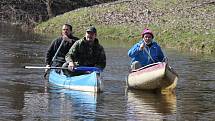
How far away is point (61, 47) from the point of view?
56.6 feet

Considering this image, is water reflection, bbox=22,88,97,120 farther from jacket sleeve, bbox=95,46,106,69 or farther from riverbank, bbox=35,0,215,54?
riverbank, bbox=35,0,215,54

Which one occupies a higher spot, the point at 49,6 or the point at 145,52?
the point at 49,6

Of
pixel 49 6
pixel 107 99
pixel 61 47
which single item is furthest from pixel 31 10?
pixel 107 99

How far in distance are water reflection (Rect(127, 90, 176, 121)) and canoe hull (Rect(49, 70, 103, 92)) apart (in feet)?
2.76

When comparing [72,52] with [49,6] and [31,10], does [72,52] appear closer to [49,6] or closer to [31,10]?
[31,10]

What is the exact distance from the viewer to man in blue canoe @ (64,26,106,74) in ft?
51.9

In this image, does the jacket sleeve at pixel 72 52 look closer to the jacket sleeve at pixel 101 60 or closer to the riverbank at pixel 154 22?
the jacket sleeve at pixel 101 60

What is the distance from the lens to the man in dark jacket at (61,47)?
17.1m

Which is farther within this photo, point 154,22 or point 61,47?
point 154,22

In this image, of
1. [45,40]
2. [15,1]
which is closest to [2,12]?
[15,1]

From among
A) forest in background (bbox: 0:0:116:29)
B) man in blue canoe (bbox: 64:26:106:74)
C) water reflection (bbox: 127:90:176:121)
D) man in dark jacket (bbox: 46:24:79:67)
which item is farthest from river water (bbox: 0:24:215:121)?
forest in background (bbox: 0:0:116:29)

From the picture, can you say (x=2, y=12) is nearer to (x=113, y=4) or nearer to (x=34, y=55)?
(x=113, y=4)

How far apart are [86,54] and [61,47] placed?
139cm

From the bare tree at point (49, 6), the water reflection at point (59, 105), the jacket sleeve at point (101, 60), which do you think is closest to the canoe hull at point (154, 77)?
the jacket sleeve at point (101, 60)
